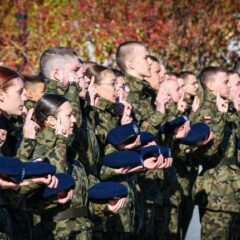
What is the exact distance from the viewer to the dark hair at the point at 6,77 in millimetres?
7727

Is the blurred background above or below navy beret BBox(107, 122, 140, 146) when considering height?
above

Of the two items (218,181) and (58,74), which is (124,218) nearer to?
(58,74)

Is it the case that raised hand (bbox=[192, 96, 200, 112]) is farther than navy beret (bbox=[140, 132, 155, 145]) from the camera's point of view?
Yes

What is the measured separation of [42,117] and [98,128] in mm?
1220

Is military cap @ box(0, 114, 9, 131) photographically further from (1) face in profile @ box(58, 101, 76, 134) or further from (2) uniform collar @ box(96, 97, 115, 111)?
(2) uniform collar @ box(96, 97, 115, 111)

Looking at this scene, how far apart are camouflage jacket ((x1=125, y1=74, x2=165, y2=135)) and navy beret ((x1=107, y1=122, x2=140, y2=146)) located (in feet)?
3.57

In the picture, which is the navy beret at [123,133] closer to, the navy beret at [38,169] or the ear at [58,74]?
the ear at [58,74]

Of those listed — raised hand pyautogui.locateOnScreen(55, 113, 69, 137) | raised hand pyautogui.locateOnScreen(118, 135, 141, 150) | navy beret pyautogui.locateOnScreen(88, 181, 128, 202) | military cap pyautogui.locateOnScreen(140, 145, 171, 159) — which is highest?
raised hand pyautogui.locateOnScreen(55, 113, 69, 137)

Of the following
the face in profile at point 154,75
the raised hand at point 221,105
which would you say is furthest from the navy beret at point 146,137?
the face in profile at point 154,75

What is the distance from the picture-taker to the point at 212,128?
10.3 meters

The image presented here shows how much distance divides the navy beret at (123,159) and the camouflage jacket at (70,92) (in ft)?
1.39

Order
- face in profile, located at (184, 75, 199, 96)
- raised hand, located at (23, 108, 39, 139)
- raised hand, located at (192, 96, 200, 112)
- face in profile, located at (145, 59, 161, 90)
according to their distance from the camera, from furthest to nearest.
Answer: face in profile, located at (184, 75, 199, 96), raised hand, located at (192, 96, 200, 112), face in profile, located at (145, 59, 161, 90), raised hand, located at (23, 108, 39, 139)

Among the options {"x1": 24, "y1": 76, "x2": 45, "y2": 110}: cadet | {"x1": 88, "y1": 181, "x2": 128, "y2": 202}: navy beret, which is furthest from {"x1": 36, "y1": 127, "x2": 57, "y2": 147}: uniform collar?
{"x1": 24, "y1": 76, "x2": 45, "y2": 110}: cadet

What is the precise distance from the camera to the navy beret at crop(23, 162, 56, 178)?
712 cm
